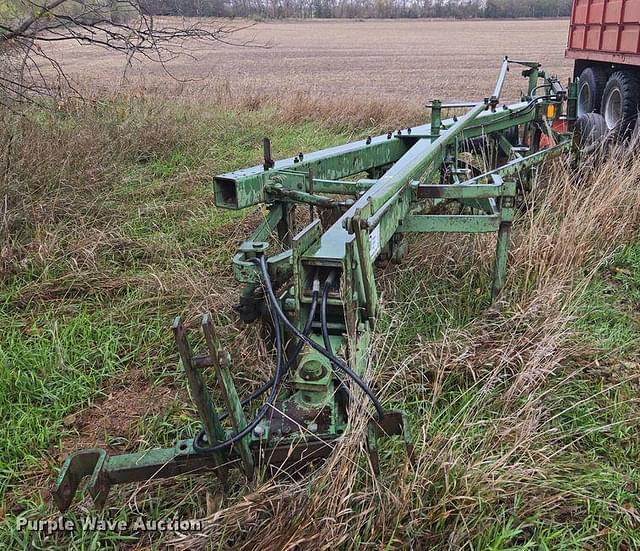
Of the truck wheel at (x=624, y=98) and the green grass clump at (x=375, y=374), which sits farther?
the truck wheel at (x=624, y=98)

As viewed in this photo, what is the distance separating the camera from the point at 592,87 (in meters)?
9.07

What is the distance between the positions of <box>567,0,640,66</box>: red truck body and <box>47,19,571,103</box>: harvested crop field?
13.4 ft

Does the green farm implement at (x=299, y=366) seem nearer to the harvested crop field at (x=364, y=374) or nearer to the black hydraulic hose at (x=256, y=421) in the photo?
the black hydraulic hose at (x=256, y=421)

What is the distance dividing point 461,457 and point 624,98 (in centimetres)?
730

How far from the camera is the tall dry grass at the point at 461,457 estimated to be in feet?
6.43

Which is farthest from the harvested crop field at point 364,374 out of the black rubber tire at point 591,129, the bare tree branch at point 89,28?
the black rubber tire at point 591,129

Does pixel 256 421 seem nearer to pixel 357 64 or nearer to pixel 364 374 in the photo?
pixel 364 374

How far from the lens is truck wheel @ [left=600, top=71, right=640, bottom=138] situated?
25.3 feet

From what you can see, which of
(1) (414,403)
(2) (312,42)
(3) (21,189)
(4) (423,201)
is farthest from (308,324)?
(2) (312,42)

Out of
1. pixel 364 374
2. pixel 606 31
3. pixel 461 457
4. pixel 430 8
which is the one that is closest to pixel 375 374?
pixel 364 374

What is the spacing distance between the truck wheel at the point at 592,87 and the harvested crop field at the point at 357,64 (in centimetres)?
417

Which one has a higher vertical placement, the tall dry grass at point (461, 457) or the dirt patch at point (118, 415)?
the tall dry grass at point (461, 457)

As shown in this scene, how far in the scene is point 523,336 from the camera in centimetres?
316

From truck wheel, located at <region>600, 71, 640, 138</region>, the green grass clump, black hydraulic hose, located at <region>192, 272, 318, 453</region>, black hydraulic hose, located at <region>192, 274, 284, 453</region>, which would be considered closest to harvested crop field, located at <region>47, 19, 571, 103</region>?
the green grass clump
